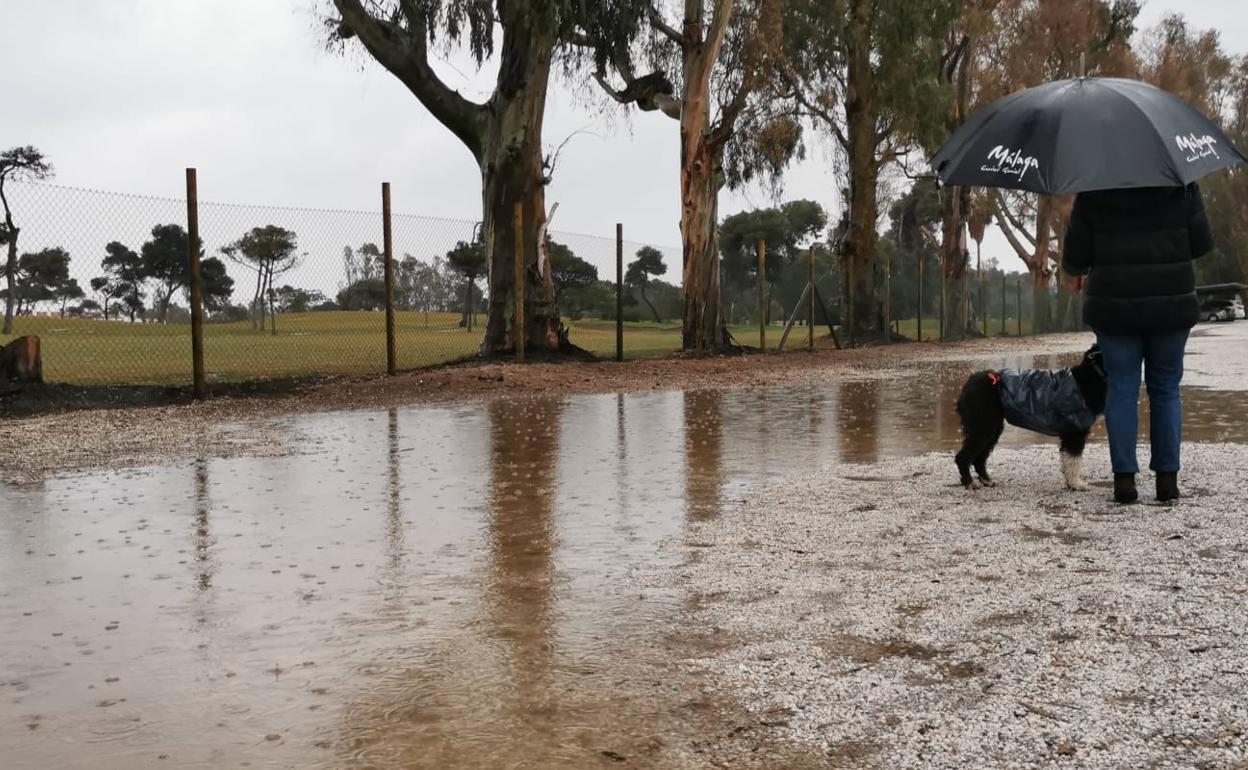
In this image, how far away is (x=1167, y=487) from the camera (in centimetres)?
688

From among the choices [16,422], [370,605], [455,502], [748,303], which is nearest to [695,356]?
[16,422]

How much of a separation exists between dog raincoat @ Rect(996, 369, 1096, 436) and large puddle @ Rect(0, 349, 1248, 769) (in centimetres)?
88

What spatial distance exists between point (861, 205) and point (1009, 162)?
24.2 m

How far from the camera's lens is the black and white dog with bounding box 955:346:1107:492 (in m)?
7.15

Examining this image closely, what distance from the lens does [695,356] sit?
2284cm

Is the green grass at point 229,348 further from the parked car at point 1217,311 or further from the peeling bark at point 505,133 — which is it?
the parked car at point 1217,311

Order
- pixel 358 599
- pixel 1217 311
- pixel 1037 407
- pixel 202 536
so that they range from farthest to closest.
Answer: pixel 1217 311, pixel 1037 407, pixel 202 536, pixel 358 599

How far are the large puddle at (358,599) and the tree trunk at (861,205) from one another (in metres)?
20.2

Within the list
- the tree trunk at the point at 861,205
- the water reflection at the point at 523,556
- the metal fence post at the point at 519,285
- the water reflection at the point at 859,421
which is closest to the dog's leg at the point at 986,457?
the water reflection at the point at 859,421

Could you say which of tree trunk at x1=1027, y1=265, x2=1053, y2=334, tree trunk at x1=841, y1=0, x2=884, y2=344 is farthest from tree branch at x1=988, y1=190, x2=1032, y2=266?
tree trunk at x1=841, y1=0, x2=884, y2=344

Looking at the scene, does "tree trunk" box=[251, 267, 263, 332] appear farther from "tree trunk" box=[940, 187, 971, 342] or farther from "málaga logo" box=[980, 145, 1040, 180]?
"tree trunk" box=[940, 187, 971, 342]

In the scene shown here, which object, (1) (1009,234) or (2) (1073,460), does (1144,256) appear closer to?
(2) (1073,460)

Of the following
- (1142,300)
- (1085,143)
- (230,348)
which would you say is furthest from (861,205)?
(1142,300)

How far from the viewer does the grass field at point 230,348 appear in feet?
60.0
